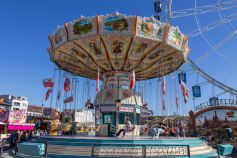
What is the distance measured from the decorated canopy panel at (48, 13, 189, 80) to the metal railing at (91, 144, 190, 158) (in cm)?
911

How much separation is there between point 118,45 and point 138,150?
1049 cm

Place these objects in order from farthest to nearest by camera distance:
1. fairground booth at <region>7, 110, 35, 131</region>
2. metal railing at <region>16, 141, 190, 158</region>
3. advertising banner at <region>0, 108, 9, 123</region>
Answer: fairground booth at <region>7, 110, 35, 131</region> → advertising banner at <region>0, 108, 9, 123</region> → metal railing at <region>16, 141, 190, 158</region>

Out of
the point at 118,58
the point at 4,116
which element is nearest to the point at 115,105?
the point at 118,58

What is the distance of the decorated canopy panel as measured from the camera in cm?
1861

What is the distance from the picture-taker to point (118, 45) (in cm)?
2080

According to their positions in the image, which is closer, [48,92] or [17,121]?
[48,92]

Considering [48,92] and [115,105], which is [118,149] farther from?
[48,92]

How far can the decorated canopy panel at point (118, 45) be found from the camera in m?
18.6

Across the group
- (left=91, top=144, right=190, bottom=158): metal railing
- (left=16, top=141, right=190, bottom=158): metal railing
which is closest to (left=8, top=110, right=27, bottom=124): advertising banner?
(left=16, top=141, right=190, bottom=158): metal railing

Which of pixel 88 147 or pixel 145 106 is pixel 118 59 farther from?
pixel 88 147

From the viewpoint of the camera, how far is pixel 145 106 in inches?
1120

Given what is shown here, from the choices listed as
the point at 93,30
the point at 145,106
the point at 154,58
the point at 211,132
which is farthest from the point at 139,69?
the point at 211,132

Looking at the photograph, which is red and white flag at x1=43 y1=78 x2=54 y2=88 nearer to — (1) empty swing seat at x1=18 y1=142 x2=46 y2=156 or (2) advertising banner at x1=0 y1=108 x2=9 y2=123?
(1) empty swing seat at x1=18 y1=142 x2=46 y2=156

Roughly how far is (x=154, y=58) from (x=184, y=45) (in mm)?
3280
